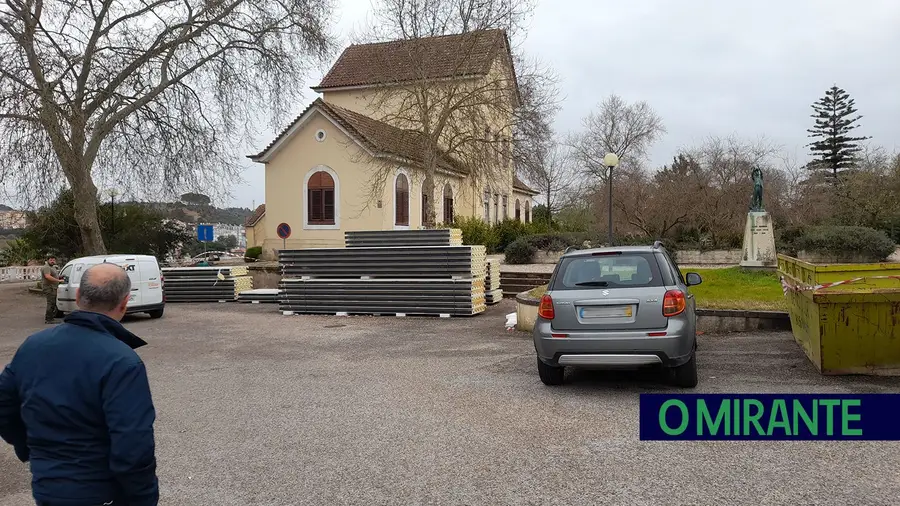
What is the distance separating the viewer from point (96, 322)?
8.29 ft

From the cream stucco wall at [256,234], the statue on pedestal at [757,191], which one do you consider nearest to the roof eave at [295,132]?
the cream stucco wall at [256,234]

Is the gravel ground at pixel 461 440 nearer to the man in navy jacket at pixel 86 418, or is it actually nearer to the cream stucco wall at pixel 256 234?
the man in navy jacket at pixel 86 418

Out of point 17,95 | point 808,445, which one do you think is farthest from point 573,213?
point 808,445

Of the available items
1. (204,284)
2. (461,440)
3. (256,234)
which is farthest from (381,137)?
(461,440)

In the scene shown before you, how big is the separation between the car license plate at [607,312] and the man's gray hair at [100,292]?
502 centimetres

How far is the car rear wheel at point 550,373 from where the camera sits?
732 cm

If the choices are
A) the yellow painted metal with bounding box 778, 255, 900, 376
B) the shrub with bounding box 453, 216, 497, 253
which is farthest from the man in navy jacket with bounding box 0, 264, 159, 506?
the shrub with bounding box 453, 216, 497, 253

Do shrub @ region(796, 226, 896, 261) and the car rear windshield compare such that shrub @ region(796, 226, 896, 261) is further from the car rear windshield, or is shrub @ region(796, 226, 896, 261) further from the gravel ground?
the car rear windshield

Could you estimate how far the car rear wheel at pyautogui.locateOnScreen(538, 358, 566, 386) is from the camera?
24.0 ft

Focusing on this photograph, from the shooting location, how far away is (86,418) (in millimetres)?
2451

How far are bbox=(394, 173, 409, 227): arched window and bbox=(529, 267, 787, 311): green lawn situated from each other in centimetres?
1505

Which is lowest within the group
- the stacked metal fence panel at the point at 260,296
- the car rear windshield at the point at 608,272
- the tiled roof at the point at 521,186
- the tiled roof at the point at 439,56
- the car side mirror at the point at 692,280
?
the stacked metal fence panel at the point at 260,296

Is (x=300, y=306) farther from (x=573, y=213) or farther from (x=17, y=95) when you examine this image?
(x=573, y=213)

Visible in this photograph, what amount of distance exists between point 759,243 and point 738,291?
5771mm
